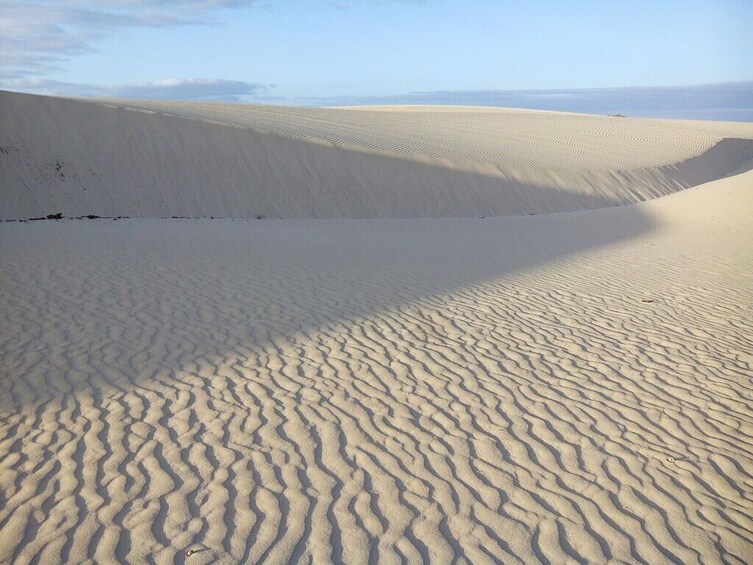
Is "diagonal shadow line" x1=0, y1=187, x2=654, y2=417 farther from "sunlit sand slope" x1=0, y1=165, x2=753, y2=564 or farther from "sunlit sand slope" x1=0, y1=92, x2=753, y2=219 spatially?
"sunlit sand slope" x1=0, y1=92, x2=753, y2=219

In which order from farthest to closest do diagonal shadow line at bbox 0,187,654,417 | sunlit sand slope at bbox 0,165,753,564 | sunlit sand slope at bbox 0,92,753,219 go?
sunlit sand slope at bbox 0,92,753,219 < diagonal shadow line at bbox 0,187,654,417 < sunlit sand slope at bbox 0,165,753,564

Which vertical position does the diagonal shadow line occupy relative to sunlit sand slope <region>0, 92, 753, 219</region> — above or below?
above

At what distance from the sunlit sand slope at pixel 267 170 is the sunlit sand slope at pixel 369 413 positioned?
703 cm

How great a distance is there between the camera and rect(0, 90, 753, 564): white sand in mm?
3691

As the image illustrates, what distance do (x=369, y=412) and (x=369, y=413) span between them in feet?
0.05

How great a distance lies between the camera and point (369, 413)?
5.21 m

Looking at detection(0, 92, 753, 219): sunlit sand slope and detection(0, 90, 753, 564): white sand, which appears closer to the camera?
detection(0, 90, 753, 564): white sand

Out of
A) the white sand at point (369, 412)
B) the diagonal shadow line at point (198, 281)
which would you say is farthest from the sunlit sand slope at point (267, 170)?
the white sand at point (369, 412)

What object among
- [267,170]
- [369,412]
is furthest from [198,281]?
[267,170]

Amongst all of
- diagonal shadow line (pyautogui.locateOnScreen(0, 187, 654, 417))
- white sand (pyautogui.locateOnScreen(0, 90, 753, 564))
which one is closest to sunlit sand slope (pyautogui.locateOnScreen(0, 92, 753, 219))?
diagonal shadow line (pyautogui.locateOnScreen(0, 187, 654, 417))

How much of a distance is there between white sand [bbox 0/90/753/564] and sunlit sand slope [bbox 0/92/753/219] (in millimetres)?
6928

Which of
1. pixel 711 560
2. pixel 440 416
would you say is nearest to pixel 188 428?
pixel 440 416

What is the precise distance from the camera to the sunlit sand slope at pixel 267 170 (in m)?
17.2

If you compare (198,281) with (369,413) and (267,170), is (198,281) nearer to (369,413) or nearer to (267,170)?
(369,413)
